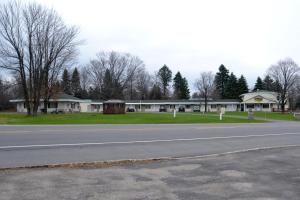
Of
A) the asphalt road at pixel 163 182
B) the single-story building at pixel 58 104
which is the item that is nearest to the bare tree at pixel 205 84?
the single-story building at pixel 58 104

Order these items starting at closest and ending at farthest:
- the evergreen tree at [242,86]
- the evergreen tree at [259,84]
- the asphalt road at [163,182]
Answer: the asphalt road at [163,182] → the evergreen tree at [242,86] → the evergreen tree at [259,84]

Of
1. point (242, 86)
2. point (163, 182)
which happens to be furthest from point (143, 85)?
point (163, 182)

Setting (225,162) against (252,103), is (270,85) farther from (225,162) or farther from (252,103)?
(225,162)

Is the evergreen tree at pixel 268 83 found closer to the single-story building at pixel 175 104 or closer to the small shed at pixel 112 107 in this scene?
the single-story building at pixel 175 104

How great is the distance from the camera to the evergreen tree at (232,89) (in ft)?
405

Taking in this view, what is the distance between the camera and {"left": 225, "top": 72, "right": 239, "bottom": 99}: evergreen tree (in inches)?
4857

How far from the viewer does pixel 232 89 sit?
124m

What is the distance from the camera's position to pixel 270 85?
122 m

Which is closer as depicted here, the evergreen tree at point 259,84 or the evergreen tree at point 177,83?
the evergreen tree at point 177,83

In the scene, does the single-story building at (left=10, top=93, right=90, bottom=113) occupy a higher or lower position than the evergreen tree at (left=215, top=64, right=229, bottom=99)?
lower

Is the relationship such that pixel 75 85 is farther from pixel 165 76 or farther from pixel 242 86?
pixel 242 86

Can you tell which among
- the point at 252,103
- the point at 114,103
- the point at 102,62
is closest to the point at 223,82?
the point at 252,103

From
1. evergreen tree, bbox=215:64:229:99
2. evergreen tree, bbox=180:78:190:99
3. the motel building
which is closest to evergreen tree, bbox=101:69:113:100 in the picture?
the motel building

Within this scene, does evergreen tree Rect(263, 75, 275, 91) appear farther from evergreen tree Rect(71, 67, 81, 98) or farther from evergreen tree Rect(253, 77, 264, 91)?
evergreen tree Rect(71, 67, 81, 98)
